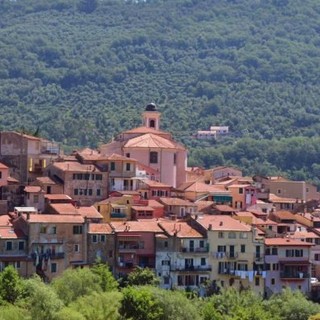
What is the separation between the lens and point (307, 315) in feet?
244

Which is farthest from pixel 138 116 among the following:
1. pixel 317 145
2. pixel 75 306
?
pixel 75 306

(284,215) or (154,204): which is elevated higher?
(154,204)

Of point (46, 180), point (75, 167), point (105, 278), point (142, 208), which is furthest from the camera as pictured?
point (75, 167)

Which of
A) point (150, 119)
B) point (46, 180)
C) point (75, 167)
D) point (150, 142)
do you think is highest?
point (150, 119)

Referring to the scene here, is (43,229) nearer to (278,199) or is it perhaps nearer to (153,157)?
(153,157)

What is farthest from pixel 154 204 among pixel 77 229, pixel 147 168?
pixel 77 229

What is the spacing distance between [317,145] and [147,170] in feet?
251

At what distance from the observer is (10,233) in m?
75.3

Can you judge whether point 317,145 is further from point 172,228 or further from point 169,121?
point 172,228

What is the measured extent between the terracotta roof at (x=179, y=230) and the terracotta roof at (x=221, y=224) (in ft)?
2.65

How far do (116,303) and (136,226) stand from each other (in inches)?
507


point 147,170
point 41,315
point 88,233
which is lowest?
point 41,315

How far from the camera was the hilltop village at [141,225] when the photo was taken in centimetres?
7619

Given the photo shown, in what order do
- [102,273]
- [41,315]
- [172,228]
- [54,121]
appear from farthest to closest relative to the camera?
[54,121] < [172,228] < [102,273] < [41,315]
